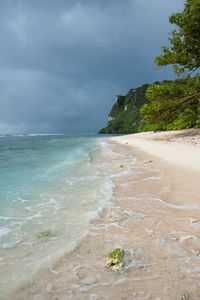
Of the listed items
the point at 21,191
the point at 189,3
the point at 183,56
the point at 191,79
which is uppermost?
the point at 189,3

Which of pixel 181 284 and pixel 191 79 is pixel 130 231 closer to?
pixel 181 284

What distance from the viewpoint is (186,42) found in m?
26.9

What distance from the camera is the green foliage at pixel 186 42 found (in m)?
25.0

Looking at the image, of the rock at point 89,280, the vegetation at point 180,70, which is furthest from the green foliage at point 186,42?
the rock at point 89,280

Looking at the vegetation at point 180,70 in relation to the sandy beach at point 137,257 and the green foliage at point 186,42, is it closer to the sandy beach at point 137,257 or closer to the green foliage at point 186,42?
the green foliage at point 186,42

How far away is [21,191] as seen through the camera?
495 inches

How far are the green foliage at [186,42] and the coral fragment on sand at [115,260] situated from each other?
24.3 metres

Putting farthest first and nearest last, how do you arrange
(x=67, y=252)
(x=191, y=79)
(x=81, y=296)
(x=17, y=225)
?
(x=191, y=79) < (x=17, y=225) < (x=67, y=252) < (x=81, y=296)

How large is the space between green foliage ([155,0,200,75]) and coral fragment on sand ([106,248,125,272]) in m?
24.3

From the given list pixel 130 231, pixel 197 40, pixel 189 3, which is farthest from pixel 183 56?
pixel 130 231

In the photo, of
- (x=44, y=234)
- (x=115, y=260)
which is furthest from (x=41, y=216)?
(x=115, y=260)

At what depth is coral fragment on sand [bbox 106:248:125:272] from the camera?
→ 16.2 ft

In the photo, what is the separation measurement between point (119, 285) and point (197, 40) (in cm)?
2642

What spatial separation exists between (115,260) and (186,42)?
26.0 meters
